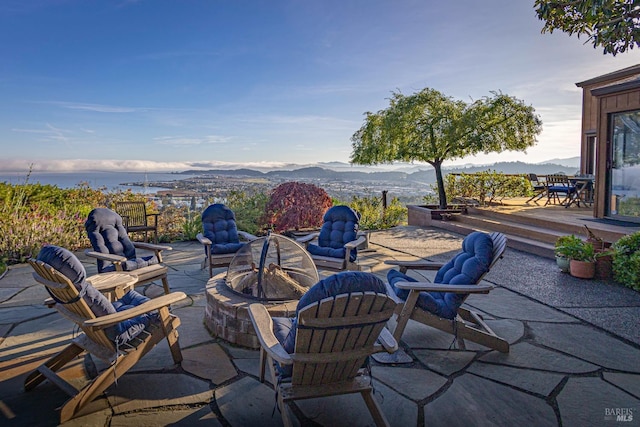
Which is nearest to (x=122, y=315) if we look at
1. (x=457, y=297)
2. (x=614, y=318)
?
(x=457, y=297)

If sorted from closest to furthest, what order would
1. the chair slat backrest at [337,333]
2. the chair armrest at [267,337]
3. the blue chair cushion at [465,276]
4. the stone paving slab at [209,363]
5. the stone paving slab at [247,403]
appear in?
the chair slat backrest at [337,333] < the chair armrest at [267,337] < the stone paving slab at [247,403] < the stone paving slab at [209,363] < the blue chair cushion at [465,276]

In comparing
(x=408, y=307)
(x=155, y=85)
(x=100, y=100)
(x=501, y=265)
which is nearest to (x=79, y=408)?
(x=408, y=307)

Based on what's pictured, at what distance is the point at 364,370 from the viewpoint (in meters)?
2.33

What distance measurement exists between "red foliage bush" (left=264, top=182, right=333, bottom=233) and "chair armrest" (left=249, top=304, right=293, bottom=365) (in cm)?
614

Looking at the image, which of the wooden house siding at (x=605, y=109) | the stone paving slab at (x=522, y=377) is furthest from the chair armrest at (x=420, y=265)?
the wooden house siding at (x=605, y=109)

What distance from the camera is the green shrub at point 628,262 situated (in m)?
4.65

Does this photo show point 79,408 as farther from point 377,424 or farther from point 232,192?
point 232,192

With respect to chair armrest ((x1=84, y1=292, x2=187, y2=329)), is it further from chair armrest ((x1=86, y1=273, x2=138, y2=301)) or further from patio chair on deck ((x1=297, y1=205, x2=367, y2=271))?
patio chair on deck ((x1=297, y1=205, x2=367, y2=271))

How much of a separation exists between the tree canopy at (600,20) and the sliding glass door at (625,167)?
10.4 ft

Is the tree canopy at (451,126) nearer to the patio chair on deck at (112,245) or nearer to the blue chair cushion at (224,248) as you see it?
the blue chair cushion at (224,248)

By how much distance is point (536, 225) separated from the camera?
827cm

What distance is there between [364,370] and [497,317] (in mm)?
2082

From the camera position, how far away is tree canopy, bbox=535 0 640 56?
422 cm

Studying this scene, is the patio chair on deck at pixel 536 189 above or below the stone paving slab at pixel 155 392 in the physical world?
above
